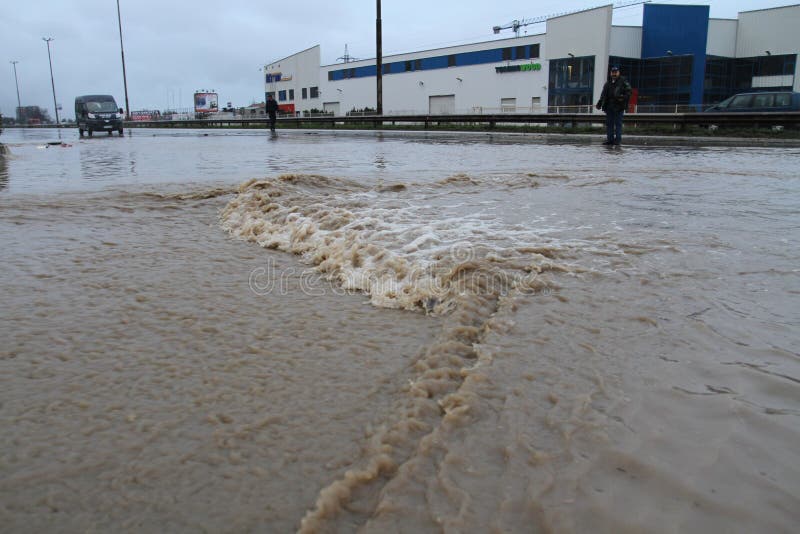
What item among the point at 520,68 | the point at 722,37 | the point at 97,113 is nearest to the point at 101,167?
the point at 97,113

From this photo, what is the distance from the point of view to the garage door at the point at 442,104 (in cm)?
5452

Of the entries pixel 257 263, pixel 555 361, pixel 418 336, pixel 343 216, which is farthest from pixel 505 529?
pixel 343 216

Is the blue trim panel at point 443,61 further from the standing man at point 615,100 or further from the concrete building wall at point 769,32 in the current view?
the standing man at point 615,100

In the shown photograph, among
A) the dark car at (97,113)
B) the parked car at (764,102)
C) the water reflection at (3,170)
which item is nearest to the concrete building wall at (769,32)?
the parked car at (764,102)

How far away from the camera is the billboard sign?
8425 cm

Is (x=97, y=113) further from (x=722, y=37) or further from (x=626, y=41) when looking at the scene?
(x=722, y=37)

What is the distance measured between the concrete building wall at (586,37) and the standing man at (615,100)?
29128 millimetres

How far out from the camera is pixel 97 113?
26281 millimetres

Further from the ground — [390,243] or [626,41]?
[626,41]

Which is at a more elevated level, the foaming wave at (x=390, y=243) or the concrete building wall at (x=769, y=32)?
the concrete building wall at (x=769, y=32)

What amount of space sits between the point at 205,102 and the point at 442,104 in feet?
148

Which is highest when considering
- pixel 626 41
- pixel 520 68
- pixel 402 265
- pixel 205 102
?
pixel 626 41

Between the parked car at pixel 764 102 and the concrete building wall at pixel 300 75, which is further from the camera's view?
the concrete building wall at pixel 300 75

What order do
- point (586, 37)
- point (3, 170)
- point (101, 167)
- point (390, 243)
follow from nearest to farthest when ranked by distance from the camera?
point (390, 243), point (3, 170), point (101, 167), point (586, 37)
